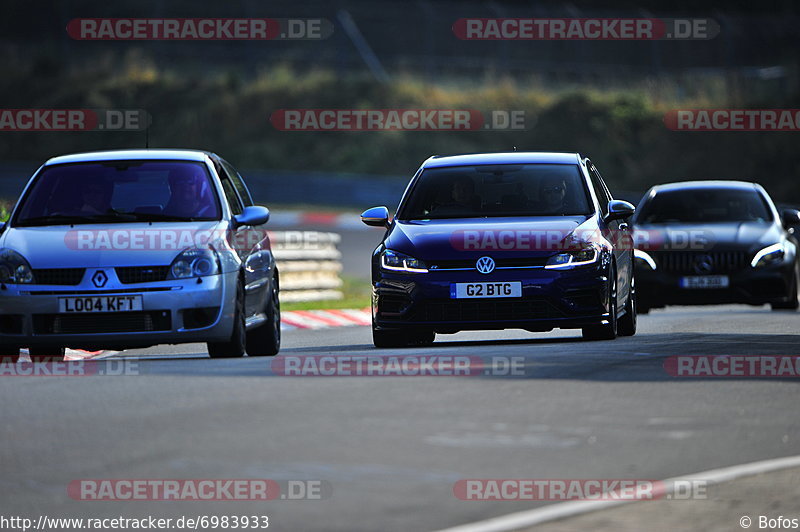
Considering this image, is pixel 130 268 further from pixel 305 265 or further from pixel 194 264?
pixel 305 265

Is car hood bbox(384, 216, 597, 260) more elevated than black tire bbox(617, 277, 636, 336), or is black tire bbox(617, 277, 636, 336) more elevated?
car hood bbox(384, 216, 597, 260)

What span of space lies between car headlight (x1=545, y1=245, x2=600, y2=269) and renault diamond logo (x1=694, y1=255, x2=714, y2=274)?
224 inches

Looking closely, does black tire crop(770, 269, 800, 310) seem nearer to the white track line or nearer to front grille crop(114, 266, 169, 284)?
front grille crop(114, 266, 169, 284)

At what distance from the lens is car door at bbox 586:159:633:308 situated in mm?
14379

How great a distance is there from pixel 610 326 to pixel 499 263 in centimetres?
120

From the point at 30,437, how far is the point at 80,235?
4518mm

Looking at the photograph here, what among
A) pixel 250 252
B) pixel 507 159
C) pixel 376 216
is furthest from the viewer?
pixel 507 159

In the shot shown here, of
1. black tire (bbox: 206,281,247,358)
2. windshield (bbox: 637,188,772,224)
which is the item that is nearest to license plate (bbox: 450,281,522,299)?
black tire (bbox: 206,281,247,358)

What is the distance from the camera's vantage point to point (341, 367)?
37.8ft

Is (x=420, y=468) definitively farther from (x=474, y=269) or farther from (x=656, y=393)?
(x=474, y=269)

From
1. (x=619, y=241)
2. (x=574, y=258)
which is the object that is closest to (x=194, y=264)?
(x=574, y=258)

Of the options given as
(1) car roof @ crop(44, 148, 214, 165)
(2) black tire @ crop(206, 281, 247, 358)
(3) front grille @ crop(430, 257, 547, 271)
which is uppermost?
(1) car roof @ crop(44, 148, 214, 165)

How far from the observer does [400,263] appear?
1353 centimetres

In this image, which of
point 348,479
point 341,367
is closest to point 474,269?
point 341,367
